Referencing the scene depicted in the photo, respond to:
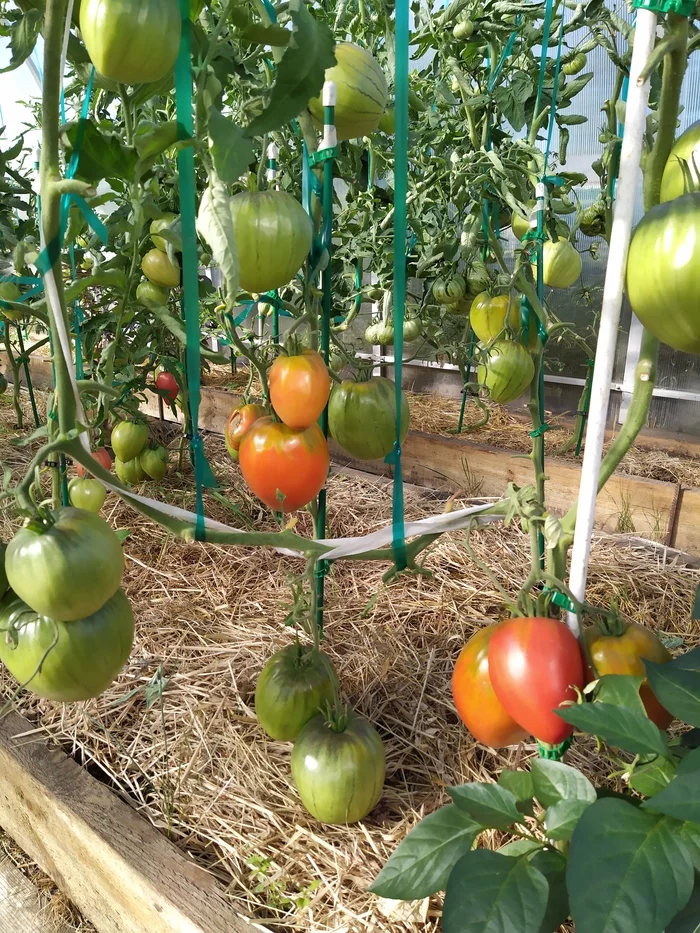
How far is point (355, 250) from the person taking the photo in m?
1.55

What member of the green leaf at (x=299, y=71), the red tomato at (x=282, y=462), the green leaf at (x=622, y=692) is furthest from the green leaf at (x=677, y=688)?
the green leaf at (x=299, y=71)

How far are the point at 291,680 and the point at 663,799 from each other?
1.76 feet

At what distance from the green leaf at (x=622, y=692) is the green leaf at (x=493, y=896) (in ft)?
0.46

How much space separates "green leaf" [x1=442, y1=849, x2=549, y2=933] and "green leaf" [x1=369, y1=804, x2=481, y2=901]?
0.04 meters

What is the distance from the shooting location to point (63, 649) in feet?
1.78

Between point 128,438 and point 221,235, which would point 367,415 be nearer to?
point 221,235

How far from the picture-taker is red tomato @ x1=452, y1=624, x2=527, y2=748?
2.02 ft

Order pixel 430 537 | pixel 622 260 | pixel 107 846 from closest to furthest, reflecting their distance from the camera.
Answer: pixel 622 260 < pixel 430 537 < pixel 107 846

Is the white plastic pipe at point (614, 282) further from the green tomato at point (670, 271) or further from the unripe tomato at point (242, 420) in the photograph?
the unripe tomato at point (242, 420)

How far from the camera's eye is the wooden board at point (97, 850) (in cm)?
74

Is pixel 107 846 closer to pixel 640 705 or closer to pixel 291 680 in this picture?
pixel 291 680

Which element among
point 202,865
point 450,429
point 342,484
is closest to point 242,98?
point 202,865

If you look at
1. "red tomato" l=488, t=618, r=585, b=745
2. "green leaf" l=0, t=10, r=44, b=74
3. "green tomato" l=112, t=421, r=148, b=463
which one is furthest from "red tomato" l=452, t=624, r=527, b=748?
"green tomato" l=112, t=421, r=148, b=463

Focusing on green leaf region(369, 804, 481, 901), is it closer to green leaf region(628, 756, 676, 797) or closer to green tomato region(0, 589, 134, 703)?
green leaf region(628, 756, 676, 797)
